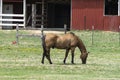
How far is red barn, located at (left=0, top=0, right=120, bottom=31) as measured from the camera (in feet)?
155

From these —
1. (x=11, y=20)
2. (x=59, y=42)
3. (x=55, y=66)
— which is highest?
(x=11, y=20)

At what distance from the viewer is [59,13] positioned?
176 feet

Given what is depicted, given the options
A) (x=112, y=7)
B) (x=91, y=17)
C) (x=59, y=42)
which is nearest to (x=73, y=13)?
(x=91, y=17)

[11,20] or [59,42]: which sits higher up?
[11,20]

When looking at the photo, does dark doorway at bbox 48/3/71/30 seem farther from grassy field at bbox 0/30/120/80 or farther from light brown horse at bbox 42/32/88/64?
light brown horse at bbox 42/32/88/64

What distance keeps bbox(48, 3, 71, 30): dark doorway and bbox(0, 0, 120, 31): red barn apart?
0.82 meters

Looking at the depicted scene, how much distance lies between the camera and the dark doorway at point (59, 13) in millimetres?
52734

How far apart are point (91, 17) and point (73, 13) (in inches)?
72.1

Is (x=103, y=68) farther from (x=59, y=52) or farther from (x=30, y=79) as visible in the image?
(x=59, y=52)

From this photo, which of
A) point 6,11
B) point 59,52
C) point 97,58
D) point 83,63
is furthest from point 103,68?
point 6,11

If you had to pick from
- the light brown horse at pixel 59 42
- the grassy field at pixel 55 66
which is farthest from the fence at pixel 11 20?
the light brown horse at pixel 59 42

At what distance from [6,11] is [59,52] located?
25632 millimetres

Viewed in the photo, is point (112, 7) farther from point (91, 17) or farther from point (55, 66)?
point (55, 66)

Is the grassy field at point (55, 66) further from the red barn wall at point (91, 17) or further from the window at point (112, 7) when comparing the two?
the window at point (112, 7)
